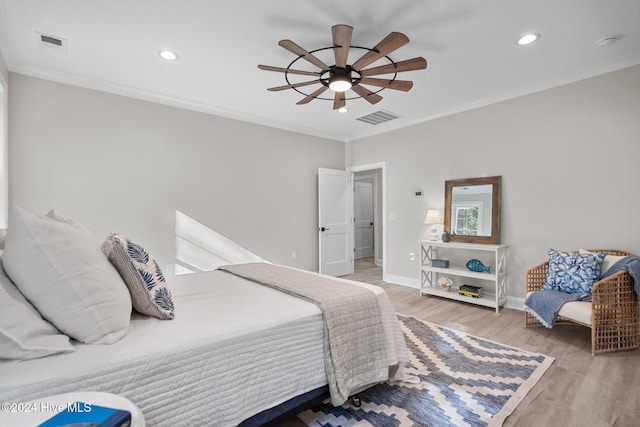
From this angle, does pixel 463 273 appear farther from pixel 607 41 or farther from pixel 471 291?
pixel 607 41

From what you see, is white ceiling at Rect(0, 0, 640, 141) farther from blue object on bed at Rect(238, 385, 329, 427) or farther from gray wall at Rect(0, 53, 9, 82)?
blue object on bed at Rect(238, 385, 329, 427)

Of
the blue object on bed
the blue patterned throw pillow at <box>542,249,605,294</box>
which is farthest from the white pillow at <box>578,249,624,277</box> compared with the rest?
the blue object on bed

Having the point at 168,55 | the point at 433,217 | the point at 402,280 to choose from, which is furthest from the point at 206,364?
the point at 402,280

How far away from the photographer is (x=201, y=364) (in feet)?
4.15

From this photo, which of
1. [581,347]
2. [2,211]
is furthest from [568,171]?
[2,211]

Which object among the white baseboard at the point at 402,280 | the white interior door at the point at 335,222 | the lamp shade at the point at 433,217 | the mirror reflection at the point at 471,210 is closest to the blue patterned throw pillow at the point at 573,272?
the mirror reflection at the point at 471,210

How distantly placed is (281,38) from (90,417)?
8.97ft

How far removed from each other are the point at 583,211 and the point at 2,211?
18.8 feet

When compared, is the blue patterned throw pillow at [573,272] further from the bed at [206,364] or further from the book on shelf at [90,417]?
the book on shelf at [90,417]

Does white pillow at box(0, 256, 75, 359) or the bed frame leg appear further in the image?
the bed frame leg

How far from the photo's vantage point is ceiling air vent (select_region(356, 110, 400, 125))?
14.8ft

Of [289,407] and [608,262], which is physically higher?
[608,262]

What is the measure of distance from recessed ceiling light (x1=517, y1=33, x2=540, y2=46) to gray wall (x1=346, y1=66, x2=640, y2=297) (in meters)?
1.18

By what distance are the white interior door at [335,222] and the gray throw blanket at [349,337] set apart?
333cm
